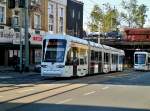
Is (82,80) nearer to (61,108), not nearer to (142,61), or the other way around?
(61,108)

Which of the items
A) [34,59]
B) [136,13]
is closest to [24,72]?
[34,59]

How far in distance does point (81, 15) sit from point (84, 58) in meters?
45.4

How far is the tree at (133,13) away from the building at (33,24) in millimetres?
41046

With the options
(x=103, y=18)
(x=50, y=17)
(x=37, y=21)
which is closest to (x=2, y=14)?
(x=37, y=21)

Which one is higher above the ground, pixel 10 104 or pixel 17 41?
pixel 17 41

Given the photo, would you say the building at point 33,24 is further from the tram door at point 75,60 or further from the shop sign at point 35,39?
the tram door at point 75,60

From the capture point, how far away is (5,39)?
181 ft

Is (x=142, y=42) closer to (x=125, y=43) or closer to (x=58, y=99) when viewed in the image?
(x=125, y=43)

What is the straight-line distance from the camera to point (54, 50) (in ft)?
114

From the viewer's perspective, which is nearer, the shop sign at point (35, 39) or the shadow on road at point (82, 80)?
the shadow on road at point (82, 80)

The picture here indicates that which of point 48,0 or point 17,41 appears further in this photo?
→ point 48,0

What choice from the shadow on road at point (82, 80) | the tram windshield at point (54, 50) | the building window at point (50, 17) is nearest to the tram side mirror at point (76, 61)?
the shadow on road at point (82, 80)

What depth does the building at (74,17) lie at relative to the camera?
7719 centimetres

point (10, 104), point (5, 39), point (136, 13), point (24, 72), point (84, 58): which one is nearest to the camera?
point (10, 104)
